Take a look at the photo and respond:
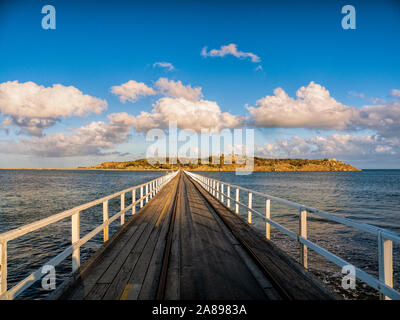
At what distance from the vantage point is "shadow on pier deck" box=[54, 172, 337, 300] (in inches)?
161

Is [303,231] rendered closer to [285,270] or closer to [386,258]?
[285,270]

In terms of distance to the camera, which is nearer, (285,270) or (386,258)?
(386,258)

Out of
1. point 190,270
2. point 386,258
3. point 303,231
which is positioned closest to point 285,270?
point 303,231

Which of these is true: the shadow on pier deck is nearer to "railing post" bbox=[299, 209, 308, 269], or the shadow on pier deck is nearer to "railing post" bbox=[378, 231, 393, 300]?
"railing post" bbox=[299, 209, 308, 269]

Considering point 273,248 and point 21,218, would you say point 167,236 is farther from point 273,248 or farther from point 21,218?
point 21,218

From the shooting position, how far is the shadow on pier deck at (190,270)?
4102 mm

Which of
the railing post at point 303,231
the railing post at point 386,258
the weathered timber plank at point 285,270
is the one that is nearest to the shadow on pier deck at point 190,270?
the weathered timber plank at point 285,270

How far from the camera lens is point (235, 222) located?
998cm

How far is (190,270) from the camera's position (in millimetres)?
5078

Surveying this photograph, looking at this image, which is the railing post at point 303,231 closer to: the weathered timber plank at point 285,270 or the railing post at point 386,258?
the weathered timber plank at point 285,270

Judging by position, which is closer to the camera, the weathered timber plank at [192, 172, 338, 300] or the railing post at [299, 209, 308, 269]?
the weathered timber plank at [192, 172, 338, 300]

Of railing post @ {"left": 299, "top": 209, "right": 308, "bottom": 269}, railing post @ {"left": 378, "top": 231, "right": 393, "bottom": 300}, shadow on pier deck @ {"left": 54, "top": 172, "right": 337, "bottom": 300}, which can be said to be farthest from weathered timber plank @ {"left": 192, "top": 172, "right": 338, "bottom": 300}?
railing post @ {"left": 378, "top": 231, "right": 393, "bottom": 300}

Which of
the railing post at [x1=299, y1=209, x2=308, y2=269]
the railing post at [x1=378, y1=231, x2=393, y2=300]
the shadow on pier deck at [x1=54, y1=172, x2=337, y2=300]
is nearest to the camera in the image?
the railing post at [x1=378, y1=231, x2=393, y2=300]

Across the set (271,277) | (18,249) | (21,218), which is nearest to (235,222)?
(271,277)
